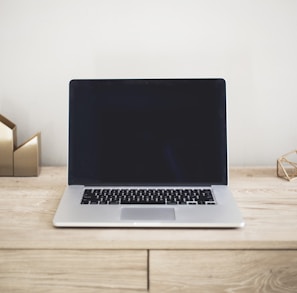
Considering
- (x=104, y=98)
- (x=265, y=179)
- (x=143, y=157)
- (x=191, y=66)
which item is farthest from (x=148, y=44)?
(x=265, y=179)

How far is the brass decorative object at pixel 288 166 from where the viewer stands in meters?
1.41

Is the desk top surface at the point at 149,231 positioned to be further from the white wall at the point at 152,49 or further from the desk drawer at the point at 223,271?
the white wall at the point at 152,49

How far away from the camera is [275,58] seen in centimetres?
150

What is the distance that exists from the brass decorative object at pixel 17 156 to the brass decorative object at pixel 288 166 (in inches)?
30.4

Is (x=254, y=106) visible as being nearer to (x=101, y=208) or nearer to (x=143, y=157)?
(x=143, y=157)

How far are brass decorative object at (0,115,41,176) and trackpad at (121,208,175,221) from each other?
0.42 m

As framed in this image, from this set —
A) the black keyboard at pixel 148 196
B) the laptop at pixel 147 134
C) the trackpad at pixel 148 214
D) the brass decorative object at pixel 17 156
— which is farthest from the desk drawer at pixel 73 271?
the brass decorative object at pixel 17 156

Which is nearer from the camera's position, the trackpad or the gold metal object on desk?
the trackpad

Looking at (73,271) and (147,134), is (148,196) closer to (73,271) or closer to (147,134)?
(147,134)

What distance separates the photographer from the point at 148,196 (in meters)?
1.25

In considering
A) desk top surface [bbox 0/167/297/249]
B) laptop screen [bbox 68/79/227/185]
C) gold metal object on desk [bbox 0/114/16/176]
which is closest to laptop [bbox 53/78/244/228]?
laptop screen [bbox 68/79/227/185]

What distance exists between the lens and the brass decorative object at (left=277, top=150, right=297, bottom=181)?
141 centimetres

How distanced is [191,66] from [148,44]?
16 centimetres

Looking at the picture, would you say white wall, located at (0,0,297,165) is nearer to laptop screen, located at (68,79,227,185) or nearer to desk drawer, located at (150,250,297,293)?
laptop screen, located at (68,79,227,185)
